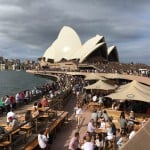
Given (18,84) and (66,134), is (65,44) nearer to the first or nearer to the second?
(18,84)

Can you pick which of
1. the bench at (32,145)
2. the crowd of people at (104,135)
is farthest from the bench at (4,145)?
the crowd of people at (104,135)

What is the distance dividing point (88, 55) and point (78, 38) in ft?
91.5

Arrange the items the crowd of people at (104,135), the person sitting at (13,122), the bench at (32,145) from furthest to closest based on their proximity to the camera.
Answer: the person sitting at (13,122), the bench at (32,145), the crowd of people at (104,135)

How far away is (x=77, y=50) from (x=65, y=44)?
10.0 metres

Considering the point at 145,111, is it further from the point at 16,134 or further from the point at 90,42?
the point at 90,42

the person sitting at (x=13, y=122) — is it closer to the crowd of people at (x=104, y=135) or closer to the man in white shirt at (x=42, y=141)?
the man in white shirt at (x=42, y=141)

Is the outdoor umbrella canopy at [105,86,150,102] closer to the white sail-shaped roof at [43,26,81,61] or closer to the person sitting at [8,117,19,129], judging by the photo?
the person sitting at [8,117,19,129]

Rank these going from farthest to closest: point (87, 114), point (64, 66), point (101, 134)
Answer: point (64, 66), point (87, 114), point (101, 134)

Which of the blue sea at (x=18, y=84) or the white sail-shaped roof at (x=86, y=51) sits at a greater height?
the white sail-shaped roof at (x=86, y=51)

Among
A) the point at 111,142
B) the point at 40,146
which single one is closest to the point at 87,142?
the point at 40,146

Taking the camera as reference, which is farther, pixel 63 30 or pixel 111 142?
pixel 63 30

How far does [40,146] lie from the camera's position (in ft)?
32.6

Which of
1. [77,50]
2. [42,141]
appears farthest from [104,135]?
[77,50]

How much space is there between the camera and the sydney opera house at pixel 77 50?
9083 centimetres
